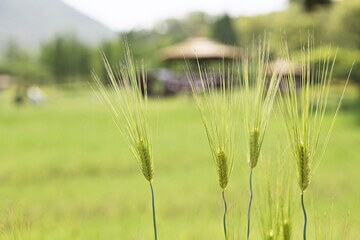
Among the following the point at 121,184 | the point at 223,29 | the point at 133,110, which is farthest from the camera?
the point at 223,29

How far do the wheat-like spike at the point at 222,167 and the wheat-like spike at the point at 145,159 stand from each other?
0.14 metres

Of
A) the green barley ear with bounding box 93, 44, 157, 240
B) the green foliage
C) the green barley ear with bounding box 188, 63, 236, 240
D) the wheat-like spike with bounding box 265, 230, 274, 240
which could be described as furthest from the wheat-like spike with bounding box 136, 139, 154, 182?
the green foliage

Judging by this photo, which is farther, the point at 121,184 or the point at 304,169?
the point at 121,184

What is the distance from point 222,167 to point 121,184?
4570mm

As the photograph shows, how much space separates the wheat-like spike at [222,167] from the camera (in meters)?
1.14

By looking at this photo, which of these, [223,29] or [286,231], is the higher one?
[223,29]

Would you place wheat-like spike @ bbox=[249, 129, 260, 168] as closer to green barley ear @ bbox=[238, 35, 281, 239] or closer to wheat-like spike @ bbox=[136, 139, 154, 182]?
green barley ear @ bbox=[238, 35, 281, 239]

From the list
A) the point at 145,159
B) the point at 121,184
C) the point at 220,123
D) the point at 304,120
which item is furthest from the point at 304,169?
the point at 121,184

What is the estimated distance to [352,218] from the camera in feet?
13.9

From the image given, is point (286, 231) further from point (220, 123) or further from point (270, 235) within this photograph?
point (220, 123)

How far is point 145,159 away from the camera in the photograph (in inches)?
44.8

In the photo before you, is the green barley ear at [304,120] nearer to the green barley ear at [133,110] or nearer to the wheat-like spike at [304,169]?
the wheat-like spike at [304,169]

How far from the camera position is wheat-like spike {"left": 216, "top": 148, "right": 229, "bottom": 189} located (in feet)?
3.75

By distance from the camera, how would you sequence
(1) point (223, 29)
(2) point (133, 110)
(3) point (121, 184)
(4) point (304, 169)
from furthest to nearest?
(1) point (223, 29)
(3) point (121, 184)
(2) point (133, 110)
(4) point (304, 169)
